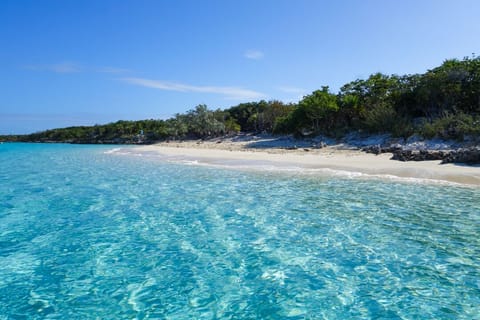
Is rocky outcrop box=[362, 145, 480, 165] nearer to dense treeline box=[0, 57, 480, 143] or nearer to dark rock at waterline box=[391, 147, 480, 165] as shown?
dark rock at waterline box=[391, 147, 480, 165]

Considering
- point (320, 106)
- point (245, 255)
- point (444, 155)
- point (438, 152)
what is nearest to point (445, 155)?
point (444, 155)

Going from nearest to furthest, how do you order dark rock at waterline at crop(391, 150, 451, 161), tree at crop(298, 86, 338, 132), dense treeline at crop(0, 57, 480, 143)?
dark rock at waterline at crop(391, 150, 451, 161) → dense treeline at crop(0, 57, 480, 143) → tree at crop(298, 86, 338, 132)

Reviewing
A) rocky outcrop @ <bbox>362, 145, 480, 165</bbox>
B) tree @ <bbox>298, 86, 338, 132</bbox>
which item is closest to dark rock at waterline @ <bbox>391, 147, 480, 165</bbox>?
rocky outcrop @ <bbox>362, 145, 480, 165</bbox>

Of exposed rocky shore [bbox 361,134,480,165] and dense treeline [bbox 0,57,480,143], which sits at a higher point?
dense treeline [bbox 0,57,480,143]

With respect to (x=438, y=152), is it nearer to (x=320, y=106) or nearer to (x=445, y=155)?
(x=445, y=155)

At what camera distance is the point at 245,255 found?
21.4 feet

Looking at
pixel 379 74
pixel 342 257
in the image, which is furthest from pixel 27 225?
pixel 379 74

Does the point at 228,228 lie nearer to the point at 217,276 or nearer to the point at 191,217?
the point at 191,217

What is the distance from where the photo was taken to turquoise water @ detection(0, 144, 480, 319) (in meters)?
4.66

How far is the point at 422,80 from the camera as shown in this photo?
3025cm

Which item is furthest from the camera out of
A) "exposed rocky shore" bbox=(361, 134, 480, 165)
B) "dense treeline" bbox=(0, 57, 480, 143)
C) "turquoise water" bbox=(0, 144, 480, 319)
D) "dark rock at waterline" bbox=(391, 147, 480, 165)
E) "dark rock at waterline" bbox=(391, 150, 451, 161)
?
"dense treeline" bbox=(0, 57, 480, 143)

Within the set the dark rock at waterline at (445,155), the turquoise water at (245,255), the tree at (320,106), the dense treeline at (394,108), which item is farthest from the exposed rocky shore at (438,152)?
the tree at (320,106)

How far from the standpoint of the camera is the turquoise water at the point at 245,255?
15.3 feet

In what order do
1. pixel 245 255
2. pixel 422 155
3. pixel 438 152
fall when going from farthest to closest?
pixel 422 155
pixel 438 152
pixel 245 255
